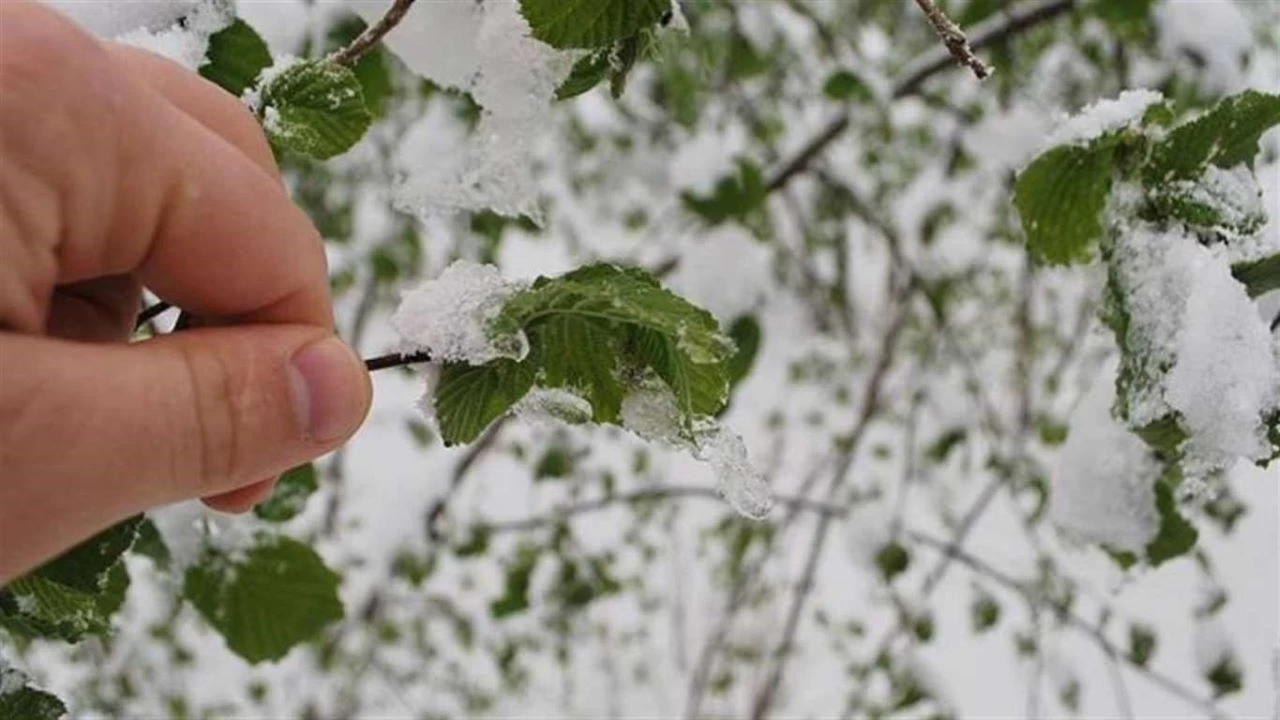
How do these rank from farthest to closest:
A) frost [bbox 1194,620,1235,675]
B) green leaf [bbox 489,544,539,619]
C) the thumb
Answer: green leaf [bbox 489,544,539,619] → frost [bbox 1194,620,1235,675] → the thumb

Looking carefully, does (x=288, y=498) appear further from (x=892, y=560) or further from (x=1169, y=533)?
(x=892, y=560)

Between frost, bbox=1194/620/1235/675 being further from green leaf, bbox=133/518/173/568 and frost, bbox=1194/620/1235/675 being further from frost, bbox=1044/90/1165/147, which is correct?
green leaf, bbox=133/518/173/568

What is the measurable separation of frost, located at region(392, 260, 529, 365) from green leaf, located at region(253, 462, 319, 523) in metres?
0.34

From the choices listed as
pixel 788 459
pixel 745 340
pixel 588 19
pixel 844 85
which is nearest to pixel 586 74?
pixel 588 19

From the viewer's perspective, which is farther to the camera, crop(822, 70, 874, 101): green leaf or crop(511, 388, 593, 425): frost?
crop(822, 70, 874, 101): green leaf

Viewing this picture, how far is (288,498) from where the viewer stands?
837 mm

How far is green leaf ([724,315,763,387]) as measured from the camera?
3.57 feet

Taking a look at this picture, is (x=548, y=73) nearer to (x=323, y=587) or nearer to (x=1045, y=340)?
(x=323, y=587)

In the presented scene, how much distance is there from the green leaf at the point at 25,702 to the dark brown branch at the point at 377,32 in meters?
0.31

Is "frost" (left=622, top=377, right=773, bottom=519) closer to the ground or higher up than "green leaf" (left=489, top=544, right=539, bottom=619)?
Result: closer to the ground

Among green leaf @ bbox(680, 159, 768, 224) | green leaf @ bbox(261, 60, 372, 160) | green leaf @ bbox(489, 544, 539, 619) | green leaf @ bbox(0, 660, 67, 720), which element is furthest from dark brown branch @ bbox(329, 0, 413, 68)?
green leaf @ bbox(489, 544, 539, 619)

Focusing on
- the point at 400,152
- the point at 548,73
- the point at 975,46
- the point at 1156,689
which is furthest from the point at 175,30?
the point at 1156,689

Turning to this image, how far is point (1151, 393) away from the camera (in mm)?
585

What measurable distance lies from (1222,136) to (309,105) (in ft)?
1.37
